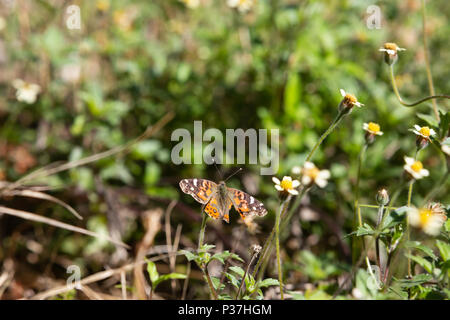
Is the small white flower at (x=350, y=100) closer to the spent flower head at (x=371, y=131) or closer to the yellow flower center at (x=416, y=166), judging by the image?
the spent flower head at (x=371, y=131)

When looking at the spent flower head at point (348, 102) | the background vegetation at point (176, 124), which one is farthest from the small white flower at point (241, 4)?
the spent flower head at point (348, 102)

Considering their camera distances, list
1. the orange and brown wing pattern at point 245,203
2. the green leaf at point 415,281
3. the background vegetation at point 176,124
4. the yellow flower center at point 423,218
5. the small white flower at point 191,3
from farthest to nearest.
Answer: the small white flower at point 191,3 < the background vegetation at point 176,124 < the orange and brown wing pattern at point 245,203 < the green leaf at point 415,281 < the yellow flower center at point 423,218

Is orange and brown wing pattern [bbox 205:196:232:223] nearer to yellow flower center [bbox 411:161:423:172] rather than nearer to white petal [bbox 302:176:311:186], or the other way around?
white petal [bbox 302:176:311:186]

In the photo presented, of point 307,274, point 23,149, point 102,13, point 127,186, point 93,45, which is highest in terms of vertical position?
point 102,13

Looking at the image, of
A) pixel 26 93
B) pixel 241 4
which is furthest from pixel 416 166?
pixel 26 93

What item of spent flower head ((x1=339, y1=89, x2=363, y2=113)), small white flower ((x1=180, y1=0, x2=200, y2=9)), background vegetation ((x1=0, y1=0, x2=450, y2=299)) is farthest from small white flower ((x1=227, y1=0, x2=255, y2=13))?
spent flower head ((x1=339, y1=89, x2=363, y2=113))
